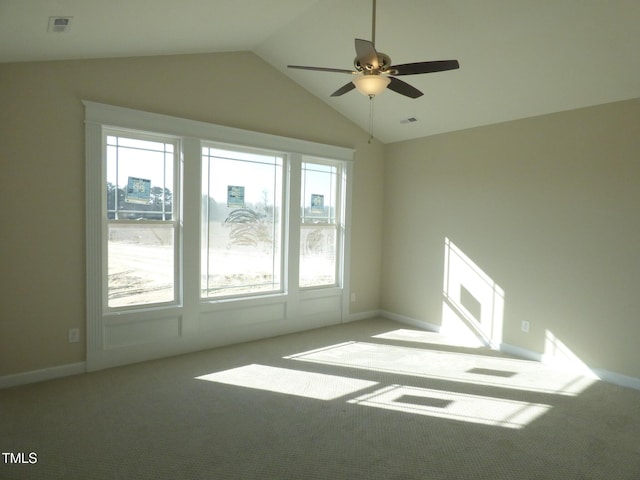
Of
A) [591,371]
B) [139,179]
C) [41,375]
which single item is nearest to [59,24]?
[139,179]

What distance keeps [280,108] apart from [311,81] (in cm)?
53

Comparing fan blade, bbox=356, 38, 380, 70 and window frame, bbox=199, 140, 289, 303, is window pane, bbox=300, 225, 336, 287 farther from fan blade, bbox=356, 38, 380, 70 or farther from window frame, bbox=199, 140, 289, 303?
fan blade, bbox=356, 38, 380, 70

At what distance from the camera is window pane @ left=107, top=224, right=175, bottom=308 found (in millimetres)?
3990

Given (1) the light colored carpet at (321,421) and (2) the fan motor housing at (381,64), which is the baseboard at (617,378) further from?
(2) the fan motor housing at (381,64)

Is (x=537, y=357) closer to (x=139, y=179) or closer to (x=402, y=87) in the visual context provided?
(x=402, y=87)

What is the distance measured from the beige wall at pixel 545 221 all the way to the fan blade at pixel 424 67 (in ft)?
7.73

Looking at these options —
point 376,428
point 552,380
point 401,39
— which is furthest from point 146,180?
point 552,380

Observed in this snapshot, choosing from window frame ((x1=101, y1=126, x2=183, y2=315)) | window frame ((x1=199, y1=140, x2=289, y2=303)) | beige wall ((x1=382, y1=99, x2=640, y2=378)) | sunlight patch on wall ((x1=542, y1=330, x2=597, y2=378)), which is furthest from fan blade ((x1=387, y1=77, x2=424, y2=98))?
sunlight patch on wall ((x1=542, y1=330, x2=597, y2=378))

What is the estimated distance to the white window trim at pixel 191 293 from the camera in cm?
376

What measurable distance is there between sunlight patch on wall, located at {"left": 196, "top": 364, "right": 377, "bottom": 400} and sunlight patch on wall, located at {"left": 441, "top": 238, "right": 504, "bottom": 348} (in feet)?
6.57

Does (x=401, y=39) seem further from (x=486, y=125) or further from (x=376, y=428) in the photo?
(x=376, y=428)

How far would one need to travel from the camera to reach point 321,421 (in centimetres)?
301

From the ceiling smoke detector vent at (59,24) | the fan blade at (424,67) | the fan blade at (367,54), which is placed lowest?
the fan blade at (424,67)

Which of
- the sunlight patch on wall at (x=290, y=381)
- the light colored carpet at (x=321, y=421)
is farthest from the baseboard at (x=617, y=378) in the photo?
the sunlight patch on wall at (x=290, y=381)
